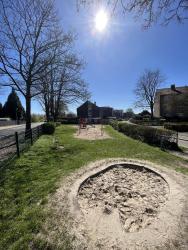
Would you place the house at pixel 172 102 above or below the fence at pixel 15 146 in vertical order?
above

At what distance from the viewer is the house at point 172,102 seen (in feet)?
144

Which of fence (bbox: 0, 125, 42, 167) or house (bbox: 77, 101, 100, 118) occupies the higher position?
house (bbox: 77, 101, 100, 118)

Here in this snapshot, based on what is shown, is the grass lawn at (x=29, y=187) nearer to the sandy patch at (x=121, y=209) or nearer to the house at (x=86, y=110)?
the sandy patch at (x=121, y=209)

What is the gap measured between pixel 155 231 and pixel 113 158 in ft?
15.4

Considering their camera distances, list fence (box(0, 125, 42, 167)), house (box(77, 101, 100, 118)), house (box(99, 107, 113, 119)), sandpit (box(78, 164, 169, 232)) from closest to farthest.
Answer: sandpit (box(78, 164, 169, 232)) → fence (box(0, 125, 42, 167)) → house (box(77, 101, 100, 118)) → house (box(99, 107, 113, 119))

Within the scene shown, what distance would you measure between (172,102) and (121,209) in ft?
152

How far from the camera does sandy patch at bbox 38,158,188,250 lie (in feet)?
10.0

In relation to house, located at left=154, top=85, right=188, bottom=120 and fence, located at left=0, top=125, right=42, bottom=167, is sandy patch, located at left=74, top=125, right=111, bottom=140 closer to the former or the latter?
fence, located at left=0, top=125, right=42, bottom=167

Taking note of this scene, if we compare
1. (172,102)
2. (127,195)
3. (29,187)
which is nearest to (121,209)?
(127,195)

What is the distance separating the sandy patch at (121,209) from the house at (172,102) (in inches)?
1595

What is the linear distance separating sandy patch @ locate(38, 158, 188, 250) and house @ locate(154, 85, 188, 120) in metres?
40.5

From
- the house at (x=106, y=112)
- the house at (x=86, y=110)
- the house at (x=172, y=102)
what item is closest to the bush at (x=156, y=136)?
the house at (x=172, y=102)

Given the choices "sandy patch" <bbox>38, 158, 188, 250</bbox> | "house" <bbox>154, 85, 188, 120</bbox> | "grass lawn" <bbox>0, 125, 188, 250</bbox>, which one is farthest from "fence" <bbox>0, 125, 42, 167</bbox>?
"house" <bbox>154, 85, 188, 120</bbox>

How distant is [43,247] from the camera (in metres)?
2.75
